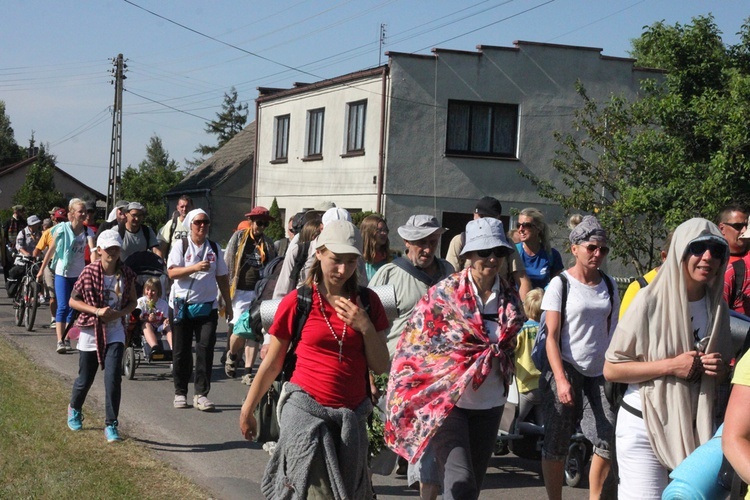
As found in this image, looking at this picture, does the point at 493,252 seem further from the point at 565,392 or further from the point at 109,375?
the point at 109,375

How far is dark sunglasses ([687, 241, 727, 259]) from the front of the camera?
4.75m

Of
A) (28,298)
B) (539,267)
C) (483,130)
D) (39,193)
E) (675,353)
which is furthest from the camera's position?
(39,193)

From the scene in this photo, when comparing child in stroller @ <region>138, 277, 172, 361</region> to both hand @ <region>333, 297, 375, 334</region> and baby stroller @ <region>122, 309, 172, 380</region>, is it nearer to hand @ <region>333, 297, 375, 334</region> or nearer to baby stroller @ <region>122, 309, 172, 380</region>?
baby stroller @ <region>122, 309, 172, 380</region>

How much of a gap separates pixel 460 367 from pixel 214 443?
382 cm

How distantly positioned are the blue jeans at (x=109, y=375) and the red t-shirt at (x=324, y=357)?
347cm

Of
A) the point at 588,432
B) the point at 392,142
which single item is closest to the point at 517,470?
the point at 588,432

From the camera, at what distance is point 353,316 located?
530 cm

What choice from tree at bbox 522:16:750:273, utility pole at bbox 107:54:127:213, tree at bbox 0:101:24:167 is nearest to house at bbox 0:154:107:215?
tree at bbox 0:101:24:167

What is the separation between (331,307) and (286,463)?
0.85 m

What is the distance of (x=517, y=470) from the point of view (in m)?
8.44

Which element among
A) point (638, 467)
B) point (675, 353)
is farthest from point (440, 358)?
point (675, 353)

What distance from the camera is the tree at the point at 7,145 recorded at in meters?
105

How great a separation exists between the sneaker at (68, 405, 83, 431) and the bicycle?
8087 mm

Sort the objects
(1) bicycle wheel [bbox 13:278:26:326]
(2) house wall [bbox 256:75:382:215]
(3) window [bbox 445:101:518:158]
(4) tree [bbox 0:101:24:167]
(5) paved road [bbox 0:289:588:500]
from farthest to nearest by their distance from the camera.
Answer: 1. (4) tree [bbox 0:101:24:167]
2. (2) house wall [bbox 256:75:382:215]
3. (3) window [bbox 445:101:518:158]
4. (1) bicycle wheel [bbox 13:278:26:326]
5. (5) paved road [bbox 0:289:588:500]
